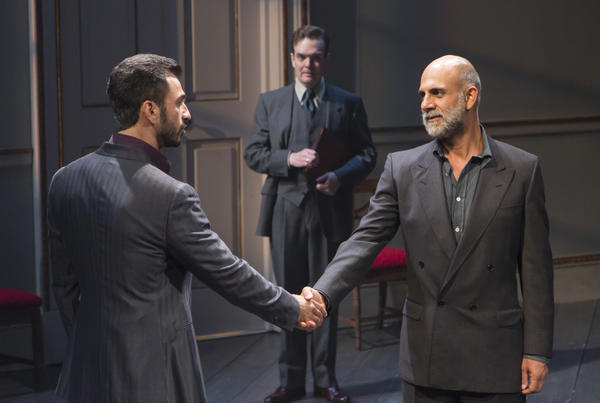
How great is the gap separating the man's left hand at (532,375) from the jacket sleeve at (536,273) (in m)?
0.03

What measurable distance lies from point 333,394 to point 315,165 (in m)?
1.07

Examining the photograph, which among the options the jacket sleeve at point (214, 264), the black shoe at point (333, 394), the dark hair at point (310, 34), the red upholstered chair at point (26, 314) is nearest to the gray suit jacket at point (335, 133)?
the dark hair at point (310, 34)

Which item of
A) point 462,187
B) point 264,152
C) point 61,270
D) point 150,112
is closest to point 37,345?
point 264,152

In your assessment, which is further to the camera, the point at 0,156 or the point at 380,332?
the point at 380,332

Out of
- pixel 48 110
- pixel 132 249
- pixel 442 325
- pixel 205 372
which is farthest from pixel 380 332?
pixel 132 249

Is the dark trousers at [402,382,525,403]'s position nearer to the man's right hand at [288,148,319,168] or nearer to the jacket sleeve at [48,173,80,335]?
the jacket sleeve at [48,173,80,335]

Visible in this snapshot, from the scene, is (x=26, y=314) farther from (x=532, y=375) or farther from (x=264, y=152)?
(x=532, y=375)

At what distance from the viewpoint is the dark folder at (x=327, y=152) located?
4.07m

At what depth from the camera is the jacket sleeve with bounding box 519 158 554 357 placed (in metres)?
2.38

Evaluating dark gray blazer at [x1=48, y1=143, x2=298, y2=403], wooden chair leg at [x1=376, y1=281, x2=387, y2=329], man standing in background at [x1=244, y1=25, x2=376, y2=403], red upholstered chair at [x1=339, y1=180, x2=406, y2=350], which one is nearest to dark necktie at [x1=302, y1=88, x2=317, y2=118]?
man standing in background at [x1=244, y1=25, x2=376, y2=403]

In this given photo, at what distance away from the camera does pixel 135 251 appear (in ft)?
7.23

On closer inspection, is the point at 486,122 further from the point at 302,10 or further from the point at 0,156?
the point at 0,156

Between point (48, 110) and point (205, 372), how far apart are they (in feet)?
5.20

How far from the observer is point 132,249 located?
7.23ft
